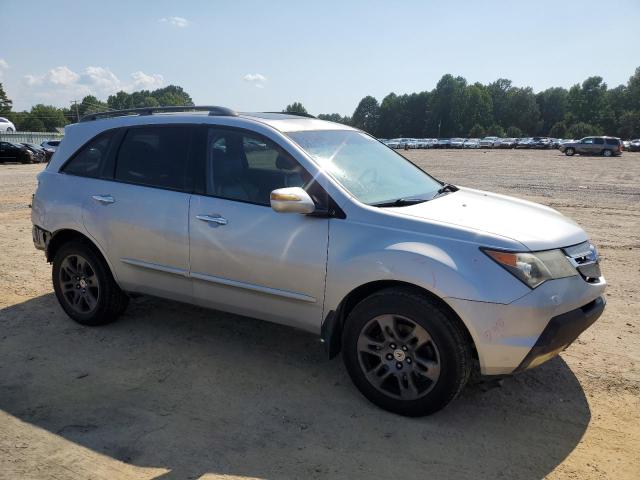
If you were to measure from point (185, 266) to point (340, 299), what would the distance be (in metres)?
1.36

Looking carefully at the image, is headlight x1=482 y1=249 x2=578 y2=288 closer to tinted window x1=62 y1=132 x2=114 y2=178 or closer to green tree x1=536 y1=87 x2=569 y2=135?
tinted window x1=62 y1=132 x2=114 y2=178

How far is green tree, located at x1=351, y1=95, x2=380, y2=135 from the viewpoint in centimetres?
15505

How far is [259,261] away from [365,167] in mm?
1115

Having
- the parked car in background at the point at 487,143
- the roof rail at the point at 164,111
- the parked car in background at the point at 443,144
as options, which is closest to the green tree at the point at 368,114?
the parked car in background at the point at 443,144

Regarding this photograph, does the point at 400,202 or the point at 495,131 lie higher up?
the point at 495,131

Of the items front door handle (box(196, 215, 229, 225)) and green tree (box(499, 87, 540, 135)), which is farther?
green tree (box(499, 87, 540, 135))

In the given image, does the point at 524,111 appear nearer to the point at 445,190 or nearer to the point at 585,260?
the point at 445,190

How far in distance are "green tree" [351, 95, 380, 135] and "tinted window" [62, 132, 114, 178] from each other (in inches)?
6017

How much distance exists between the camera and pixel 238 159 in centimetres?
417

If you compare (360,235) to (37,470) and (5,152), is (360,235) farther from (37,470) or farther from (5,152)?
(5,152)

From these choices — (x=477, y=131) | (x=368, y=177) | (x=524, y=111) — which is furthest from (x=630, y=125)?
(x=368, y=177)

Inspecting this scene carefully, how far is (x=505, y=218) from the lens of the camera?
356cm

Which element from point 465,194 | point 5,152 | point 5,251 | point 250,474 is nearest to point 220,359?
point 250,474

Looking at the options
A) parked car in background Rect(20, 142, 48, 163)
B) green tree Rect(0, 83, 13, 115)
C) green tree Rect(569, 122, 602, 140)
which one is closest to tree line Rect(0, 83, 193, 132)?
green tree Rect(0, 83, 13, 115)
